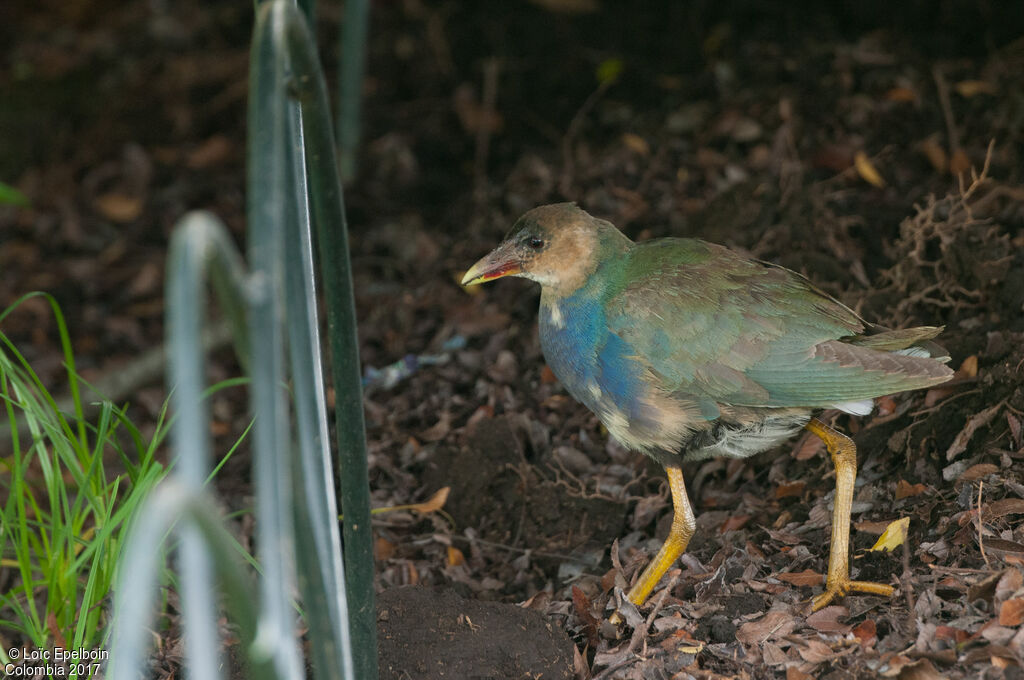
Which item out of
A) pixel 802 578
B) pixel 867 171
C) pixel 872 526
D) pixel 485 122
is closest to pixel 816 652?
pixel 802 578

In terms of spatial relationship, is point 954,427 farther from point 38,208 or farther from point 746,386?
point 38,208

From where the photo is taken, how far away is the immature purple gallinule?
322 cm

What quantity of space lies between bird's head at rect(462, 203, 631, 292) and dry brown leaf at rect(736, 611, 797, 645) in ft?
4.05

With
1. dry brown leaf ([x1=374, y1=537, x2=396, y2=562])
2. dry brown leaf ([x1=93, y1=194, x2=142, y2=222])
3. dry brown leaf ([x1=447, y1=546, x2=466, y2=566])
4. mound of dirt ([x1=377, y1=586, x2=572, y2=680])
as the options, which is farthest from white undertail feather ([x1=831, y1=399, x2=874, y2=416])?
Answer: dry brown leaf ([x1=93, y1=194, x2=142, y2=222])

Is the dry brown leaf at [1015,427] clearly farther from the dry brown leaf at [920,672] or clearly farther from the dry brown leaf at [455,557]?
the dry brown leaf at [455,557]

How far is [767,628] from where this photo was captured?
3006mm

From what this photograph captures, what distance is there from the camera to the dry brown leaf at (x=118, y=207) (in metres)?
6.59

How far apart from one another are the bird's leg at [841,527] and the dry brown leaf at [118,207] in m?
4.65

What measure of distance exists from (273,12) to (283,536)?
1.06 meters

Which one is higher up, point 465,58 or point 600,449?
point 465,58

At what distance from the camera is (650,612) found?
3.21 m

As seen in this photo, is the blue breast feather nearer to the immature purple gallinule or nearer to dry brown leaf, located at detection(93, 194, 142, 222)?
the immature purple gallinule

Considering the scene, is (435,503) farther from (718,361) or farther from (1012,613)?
(1012,613)

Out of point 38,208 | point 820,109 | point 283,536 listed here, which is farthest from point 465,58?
point 283,536
